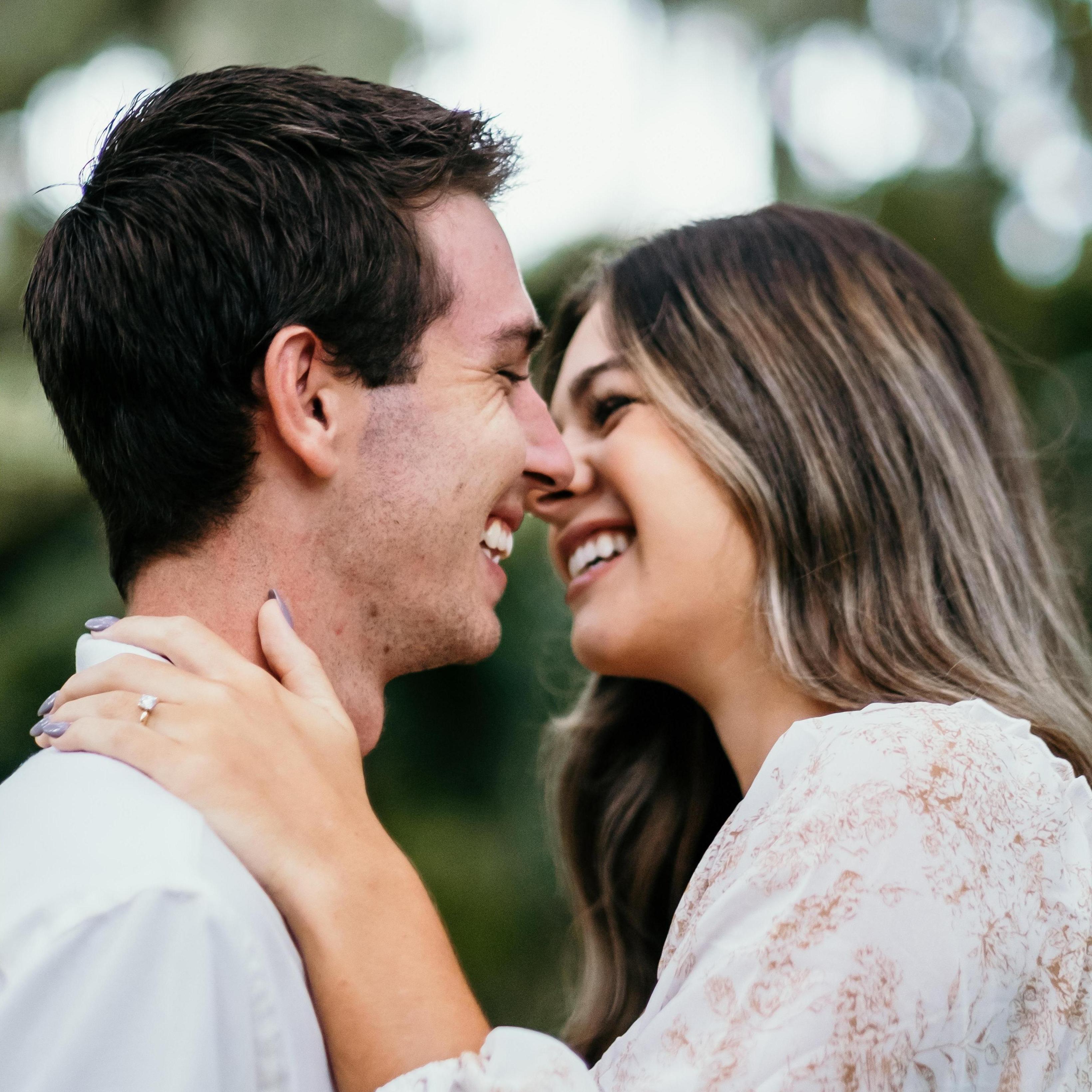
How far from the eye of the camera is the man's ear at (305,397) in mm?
2197

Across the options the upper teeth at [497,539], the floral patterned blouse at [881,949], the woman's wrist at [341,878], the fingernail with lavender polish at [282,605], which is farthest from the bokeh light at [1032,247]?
the woman's wrist at [341,878]

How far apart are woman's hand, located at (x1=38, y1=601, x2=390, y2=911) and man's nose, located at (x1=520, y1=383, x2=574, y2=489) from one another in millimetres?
939

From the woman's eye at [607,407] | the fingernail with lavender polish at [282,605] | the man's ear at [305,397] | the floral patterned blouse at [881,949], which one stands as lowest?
the floral patterned blouse at [881,949]

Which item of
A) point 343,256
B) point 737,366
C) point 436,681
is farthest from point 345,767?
point 436,681

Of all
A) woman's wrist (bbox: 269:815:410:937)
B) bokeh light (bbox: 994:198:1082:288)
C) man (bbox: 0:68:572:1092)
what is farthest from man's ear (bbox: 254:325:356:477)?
bokeh light (bbox: 994:198:1082:288)

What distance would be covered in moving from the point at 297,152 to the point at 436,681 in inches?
126

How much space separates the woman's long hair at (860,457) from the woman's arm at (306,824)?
3.68 feet

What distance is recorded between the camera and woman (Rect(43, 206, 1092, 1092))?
175 cm

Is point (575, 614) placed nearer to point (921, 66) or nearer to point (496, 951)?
point (496, 951)

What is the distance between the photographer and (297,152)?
Result: 7.55 feet

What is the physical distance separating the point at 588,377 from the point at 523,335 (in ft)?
1.89

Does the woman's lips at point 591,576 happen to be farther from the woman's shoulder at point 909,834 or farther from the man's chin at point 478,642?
the woman's shoulder at point 909,834

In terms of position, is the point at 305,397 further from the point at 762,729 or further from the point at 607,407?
the point at 762,729

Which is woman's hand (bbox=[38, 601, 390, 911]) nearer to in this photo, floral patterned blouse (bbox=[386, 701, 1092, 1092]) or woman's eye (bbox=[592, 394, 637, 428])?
floral patterned blouse (bbox=[386, 701, 1092, 1092])
